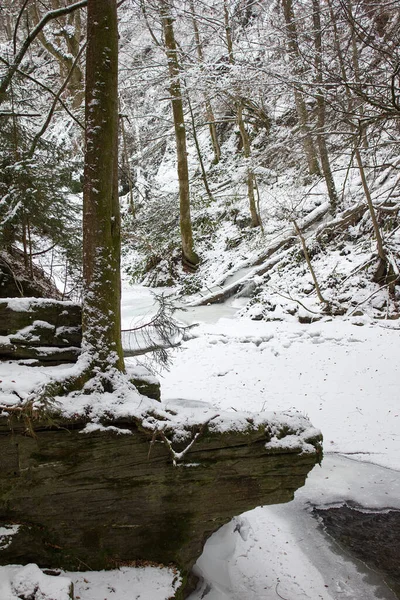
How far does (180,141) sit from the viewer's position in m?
12.8

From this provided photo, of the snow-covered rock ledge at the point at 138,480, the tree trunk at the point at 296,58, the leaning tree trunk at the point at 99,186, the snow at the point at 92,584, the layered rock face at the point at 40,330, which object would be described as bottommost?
the snow at the point at 92,584

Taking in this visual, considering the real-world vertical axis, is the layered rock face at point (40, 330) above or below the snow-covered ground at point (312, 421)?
above

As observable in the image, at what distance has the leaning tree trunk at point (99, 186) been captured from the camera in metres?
3.51

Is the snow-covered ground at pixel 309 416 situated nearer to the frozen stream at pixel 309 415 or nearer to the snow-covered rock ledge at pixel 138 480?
the frozen stream at pixel 309 415

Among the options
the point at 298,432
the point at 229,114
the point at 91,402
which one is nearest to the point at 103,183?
the point at 91,402

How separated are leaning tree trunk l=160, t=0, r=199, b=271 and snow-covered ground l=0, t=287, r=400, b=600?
386 cm

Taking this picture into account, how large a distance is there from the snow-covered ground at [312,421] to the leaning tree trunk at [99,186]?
189 cm

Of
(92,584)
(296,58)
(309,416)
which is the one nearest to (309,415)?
(309,416)

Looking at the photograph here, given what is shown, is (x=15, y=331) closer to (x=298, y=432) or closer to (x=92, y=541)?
(x=92, y=541)

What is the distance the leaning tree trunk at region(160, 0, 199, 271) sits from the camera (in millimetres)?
12009

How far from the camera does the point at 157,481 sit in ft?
10.9

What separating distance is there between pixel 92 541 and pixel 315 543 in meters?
2.41

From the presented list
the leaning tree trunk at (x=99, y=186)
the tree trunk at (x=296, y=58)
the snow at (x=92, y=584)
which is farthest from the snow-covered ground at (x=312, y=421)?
the tree trunk at (x=296, y=58)

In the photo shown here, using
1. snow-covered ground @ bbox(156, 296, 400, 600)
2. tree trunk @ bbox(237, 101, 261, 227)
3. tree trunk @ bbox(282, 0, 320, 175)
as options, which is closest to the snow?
snow-covered ground @ bbox(156, 296, 400, 600)
